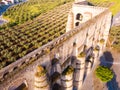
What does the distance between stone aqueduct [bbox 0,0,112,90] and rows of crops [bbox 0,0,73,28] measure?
34391 mm

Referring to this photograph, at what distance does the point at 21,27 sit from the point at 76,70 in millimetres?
38161

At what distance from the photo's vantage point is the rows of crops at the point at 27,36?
43.5 m

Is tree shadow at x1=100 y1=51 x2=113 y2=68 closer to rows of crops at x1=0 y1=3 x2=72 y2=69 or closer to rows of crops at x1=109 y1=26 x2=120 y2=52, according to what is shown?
rows of crops at x1=109 y1=26 x2=120 y2=52

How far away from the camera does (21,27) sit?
6594cm

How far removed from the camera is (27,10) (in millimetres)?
90438

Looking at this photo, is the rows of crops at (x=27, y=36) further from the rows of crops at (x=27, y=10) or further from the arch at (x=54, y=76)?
the arch at (x=54, y=76)

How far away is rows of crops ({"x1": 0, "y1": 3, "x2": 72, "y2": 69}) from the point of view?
1711 inches

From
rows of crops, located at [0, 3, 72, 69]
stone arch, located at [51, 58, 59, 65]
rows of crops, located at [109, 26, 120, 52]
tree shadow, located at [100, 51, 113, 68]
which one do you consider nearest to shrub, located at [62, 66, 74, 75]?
stone arch, located at [51, 58, 59, 65]

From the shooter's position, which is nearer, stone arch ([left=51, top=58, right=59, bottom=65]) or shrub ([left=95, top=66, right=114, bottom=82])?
stone arch ([left=51, top=58, right=59, bottom=65])

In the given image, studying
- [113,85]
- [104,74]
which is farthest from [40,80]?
[113,85]

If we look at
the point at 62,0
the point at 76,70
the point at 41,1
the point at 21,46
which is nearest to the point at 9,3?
the point at 41,1

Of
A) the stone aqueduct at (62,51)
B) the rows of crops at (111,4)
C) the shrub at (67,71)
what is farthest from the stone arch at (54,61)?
the rows of crops at (111,4)

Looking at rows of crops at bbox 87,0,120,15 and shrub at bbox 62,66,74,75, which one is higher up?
shrub at bbox 62,66,74,75

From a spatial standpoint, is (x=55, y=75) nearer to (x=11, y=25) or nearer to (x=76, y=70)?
(x=76, y=70)
